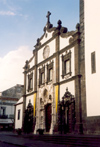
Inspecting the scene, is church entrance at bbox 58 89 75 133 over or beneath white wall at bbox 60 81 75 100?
beneath

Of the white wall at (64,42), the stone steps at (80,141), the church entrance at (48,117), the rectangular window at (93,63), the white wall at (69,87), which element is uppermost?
the white wall at (64,42)

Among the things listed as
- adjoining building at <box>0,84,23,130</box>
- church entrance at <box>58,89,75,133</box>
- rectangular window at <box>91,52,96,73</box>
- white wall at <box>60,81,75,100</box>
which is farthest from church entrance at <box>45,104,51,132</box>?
adjoining building at <box>0,84,23,130</box>

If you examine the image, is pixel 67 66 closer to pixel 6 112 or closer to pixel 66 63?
pixel 66 63

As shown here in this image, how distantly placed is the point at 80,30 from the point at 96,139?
35.4 ft

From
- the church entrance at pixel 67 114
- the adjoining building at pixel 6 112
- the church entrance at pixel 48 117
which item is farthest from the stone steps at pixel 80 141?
the adjoining building at pixel 6 112

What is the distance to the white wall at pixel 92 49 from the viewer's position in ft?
59.8

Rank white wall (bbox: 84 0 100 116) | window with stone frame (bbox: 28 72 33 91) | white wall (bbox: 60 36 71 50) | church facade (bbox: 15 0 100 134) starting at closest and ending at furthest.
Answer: white wall (bbox: 84 0 100 116)
church facade (bbox: 15 0 100 134)
white wall (bbox: 60 36 71 50)
window with stone frame (bbox: 28 72 33 91)

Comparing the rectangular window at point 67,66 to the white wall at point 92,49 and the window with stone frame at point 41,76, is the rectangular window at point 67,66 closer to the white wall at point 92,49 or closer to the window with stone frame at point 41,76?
the white wall at point 92,49

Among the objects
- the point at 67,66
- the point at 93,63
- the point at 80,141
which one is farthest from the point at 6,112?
the point at 80,141

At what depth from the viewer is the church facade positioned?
1923 centimetres

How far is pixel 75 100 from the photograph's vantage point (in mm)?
20766

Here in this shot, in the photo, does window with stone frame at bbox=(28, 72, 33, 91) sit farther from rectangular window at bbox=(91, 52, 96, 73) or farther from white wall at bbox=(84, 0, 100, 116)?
rectangular window at bbox=(91, 52, 96, 73)

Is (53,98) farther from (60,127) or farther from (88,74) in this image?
(88,74)

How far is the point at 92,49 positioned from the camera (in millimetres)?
19156
